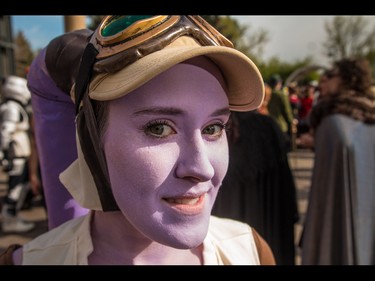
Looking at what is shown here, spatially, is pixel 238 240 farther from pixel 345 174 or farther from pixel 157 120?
pixel 345 174

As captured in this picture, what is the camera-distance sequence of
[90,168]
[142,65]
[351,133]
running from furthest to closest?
[351,133] → [90,168] → [142,65]

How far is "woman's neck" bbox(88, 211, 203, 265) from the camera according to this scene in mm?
894

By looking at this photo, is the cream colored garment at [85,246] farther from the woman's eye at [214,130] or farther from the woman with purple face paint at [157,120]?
the woman's eye at [214,130]

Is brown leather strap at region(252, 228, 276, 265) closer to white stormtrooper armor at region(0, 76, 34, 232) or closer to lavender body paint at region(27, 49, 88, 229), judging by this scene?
lavender body paint at region(27, 49, 88, 229)

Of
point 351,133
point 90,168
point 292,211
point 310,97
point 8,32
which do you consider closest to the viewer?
point 90,168

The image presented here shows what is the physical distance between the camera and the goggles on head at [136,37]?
0.75m

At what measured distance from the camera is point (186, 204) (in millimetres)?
738

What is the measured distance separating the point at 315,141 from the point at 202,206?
188 cm

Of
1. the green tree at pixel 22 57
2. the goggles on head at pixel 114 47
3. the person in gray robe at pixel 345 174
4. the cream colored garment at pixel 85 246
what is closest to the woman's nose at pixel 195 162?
the goggles on head at pixel 114 47

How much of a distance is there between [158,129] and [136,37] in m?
0.18

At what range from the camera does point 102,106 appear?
0.81m
